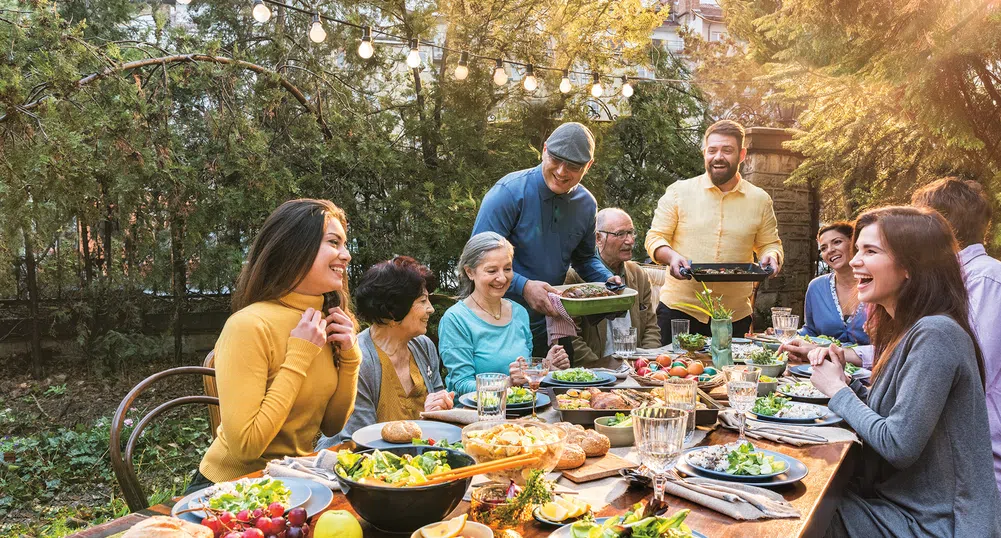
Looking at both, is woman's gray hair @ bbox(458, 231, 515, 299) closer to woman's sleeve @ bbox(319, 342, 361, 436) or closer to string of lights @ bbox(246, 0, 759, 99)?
woman's sleeve @ bbox(319, 342, 361, 436)

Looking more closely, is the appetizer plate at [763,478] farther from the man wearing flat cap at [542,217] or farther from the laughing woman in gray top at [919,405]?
the man wearing flat cap at [542,217]

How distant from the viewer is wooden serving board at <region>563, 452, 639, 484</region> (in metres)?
1.68

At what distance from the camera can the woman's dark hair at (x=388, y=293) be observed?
2.74 m

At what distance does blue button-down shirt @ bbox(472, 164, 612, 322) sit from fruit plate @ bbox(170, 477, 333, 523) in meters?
2.23

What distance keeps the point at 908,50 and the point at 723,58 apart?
6859 millimetres

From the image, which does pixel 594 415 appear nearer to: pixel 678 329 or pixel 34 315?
pixel 678 329

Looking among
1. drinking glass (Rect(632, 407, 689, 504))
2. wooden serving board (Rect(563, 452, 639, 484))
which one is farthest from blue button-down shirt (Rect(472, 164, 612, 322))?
drinking glass (Rect(632, 407, 689, 504))

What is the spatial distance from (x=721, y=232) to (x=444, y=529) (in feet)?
11.9

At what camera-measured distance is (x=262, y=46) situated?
7.04 m

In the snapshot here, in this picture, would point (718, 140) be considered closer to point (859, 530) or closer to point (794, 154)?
point (859, 530)

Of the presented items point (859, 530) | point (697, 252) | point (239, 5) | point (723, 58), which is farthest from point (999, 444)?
point (723, 58)

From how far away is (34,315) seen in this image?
638 centimetres

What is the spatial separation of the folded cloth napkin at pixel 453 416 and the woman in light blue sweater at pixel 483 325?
791 mm

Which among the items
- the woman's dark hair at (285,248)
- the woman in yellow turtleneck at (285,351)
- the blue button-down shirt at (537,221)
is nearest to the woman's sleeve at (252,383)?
the woman in yellow turtleneck at (285,351)
